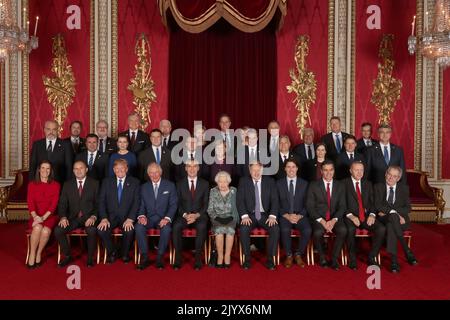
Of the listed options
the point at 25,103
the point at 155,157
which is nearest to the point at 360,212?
the point at 155,157

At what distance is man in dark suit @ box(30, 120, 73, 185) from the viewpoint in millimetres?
5590

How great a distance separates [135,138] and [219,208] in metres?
1.59

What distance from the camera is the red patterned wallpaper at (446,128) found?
731 cm

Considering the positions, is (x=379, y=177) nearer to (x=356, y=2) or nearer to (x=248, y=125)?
(x=248, y=125)

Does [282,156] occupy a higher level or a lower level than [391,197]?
higher

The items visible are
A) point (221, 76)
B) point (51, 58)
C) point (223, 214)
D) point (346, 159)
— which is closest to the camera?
point (223, 214)

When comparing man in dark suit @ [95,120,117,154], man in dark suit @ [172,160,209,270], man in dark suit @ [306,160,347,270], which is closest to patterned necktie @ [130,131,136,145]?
man in dark suit @ [95,120,117,154]

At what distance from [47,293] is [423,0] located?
6588 millimetres

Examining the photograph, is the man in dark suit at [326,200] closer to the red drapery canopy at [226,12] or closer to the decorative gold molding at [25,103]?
the red drapery canopy at [226,12]

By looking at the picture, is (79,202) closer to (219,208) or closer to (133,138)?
(133,138)

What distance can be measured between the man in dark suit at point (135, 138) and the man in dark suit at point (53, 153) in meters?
0.72

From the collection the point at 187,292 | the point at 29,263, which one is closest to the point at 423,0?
the point at 187,292

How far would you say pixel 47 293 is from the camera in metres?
3.88

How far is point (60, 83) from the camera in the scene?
7.29m
